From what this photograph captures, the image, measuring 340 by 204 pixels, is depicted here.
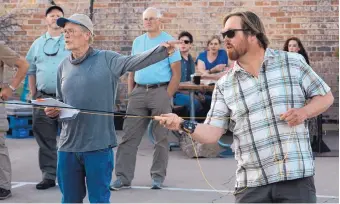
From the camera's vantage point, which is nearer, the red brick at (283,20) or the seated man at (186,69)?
the seated man at (186,69)

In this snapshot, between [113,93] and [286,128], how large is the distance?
1.78 metres

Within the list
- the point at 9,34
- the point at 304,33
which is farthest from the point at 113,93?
the point at 9,34

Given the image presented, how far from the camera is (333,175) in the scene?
8.92 meters

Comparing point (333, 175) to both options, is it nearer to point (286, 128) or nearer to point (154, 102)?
point (154, 102)

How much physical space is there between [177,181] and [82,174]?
3004 mm

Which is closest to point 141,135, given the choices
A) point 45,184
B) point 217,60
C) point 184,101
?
→ point 45,184

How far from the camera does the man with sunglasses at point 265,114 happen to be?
4406mm

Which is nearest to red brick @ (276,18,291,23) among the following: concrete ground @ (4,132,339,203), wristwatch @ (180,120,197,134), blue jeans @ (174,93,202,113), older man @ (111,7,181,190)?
blue jeans @ (174,93,202,113)

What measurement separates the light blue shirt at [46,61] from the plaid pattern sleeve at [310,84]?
14.2 ft

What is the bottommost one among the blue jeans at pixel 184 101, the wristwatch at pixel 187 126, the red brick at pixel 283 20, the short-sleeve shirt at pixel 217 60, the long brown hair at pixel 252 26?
the blue jeans at pixel 184 101

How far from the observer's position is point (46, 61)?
8438 millimetres

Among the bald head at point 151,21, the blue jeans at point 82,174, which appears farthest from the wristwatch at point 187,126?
the bald head at point 151,21

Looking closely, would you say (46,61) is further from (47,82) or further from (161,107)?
(161,107)

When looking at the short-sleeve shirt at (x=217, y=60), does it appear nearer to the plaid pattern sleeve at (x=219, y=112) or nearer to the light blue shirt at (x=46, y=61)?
the light blue shirt at (x=46, y=61)
